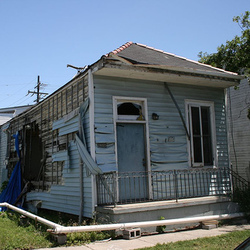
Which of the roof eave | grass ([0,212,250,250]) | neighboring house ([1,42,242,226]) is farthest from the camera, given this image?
neighboring house ([1,42,242,226])

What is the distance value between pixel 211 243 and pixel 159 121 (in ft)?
12.5

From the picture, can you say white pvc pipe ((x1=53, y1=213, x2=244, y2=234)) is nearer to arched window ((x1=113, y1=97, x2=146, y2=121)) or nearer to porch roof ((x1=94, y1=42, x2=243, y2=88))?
arched window ((x1=113, y1=97, x2=146, y2=121))

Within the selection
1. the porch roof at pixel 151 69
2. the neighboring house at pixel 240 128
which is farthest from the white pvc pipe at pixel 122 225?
the neighboring house at pixel 240 128

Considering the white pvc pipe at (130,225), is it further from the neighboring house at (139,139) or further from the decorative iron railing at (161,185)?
the decorative iron railing at (161,185)

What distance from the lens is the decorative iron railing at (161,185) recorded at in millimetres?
8000

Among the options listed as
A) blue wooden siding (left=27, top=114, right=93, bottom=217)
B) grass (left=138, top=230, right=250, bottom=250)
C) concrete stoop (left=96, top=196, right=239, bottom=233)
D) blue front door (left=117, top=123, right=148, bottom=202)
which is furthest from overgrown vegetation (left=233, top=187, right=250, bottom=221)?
blue wooden siding (left=27, top=114, right=93, bottom=217)

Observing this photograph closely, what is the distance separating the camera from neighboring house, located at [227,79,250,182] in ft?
47.7

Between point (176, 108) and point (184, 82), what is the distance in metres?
0.83

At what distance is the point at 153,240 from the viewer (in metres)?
6.81

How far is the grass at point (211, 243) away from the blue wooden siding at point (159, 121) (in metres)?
2.64

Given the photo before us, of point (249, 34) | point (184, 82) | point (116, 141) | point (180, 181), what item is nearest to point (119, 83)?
point (116, 141)

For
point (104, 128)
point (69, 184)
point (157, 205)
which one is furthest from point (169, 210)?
point (69, 184)

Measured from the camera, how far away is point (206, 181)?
9.58 meters

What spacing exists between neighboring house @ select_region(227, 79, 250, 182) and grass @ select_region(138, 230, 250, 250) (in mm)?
7861
